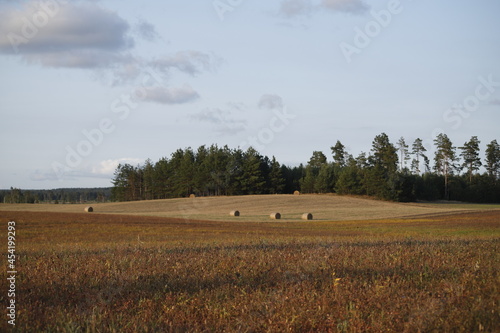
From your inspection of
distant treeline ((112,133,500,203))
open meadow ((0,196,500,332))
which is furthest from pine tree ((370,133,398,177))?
open meadow ((0,196,500,332))

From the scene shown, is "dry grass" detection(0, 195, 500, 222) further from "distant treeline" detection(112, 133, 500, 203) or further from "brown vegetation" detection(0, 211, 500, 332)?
Result: "brown vegetation" detection(0, 211, 500, 332)

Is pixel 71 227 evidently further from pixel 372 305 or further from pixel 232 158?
pixel 232 158

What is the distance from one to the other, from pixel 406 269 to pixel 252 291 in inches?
130

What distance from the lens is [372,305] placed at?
280 inches

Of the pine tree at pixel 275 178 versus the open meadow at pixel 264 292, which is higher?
the pine tree at pixel 275 178

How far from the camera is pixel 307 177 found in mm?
108938

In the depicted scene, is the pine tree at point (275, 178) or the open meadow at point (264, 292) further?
the pine tree at point (275, 178)

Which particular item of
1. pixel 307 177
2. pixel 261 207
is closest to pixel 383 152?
pixel 307 177

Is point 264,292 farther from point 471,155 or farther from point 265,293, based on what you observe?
point 471,155

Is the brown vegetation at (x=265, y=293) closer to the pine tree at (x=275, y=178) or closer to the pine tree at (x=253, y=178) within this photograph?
the pine tree at (x=253, y=178)

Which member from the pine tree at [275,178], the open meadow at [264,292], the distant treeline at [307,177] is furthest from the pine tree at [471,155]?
the open meadow at [264,292]

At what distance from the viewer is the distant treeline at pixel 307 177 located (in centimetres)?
9894

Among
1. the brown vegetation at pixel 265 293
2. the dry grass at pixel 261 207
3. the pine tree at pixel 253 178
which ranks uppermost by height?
the pine tree at pixel 253 178

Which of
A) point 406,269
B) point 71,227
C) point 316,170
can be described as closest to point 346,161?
point 316,170
